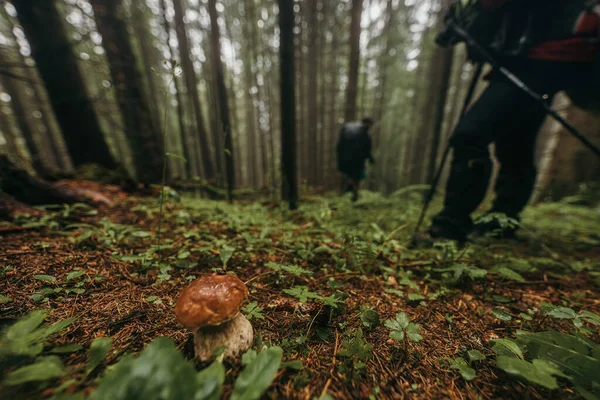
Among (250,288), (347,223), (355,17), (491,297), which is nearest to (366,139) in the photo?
(347,223)

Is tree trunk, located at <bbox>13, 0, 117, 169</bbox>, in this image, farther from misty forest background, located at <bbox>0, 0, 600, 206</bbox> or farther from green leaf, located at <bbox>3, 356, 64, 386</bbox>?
green leaf, located at <bbox>3, 356, 64, 386</bbox>

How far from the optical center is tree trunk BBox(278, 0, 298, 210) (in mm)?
3213

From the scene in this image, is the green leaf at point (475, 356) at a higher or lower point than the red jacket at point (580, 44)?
lower

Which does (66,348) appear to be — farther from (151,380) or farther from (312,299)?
(312,299)

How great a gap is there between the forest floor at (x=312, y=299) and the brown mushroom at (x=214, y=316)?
10cm

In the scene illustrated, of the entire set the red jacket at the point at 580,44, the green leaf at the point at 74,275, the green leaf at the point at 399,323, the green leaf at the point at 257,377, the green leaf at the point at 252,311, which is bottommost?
the green leaf at the point at 399,323

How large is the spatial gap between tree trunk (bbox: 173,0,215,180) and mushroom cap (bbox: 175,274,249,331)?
20.7 ft

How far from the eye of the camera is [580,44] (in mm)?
1942

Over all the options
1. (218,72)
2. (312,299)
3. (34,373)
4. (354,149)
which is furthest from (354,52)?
(34,373)

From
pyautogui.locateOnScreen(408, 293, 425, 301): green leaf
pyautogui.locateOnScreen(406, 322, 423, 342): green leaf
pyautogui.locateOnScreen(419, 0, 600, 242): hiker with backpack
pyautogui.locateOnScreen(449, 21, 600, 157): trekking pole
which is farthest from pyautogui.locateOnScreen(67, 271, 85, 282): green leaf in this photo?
pyautogui.locateOnScreen(449, 21, 600, 157): trekking pole

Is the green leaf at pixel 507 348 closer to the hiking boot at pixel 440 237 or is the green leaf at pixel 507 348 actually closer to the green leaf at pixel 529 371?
the green leaf at pixel 529 371

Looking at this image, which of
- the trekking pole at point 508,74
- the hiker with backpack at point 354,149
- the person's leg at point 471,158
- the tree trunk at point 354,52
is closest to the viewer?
the trekking pole at point 508,74

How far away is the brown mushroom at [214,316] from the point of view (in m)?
0.94

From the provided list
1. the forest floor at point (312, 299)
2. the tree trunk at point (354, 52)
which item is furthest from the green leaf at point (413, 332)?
the tree trunk at point (354, 52)
